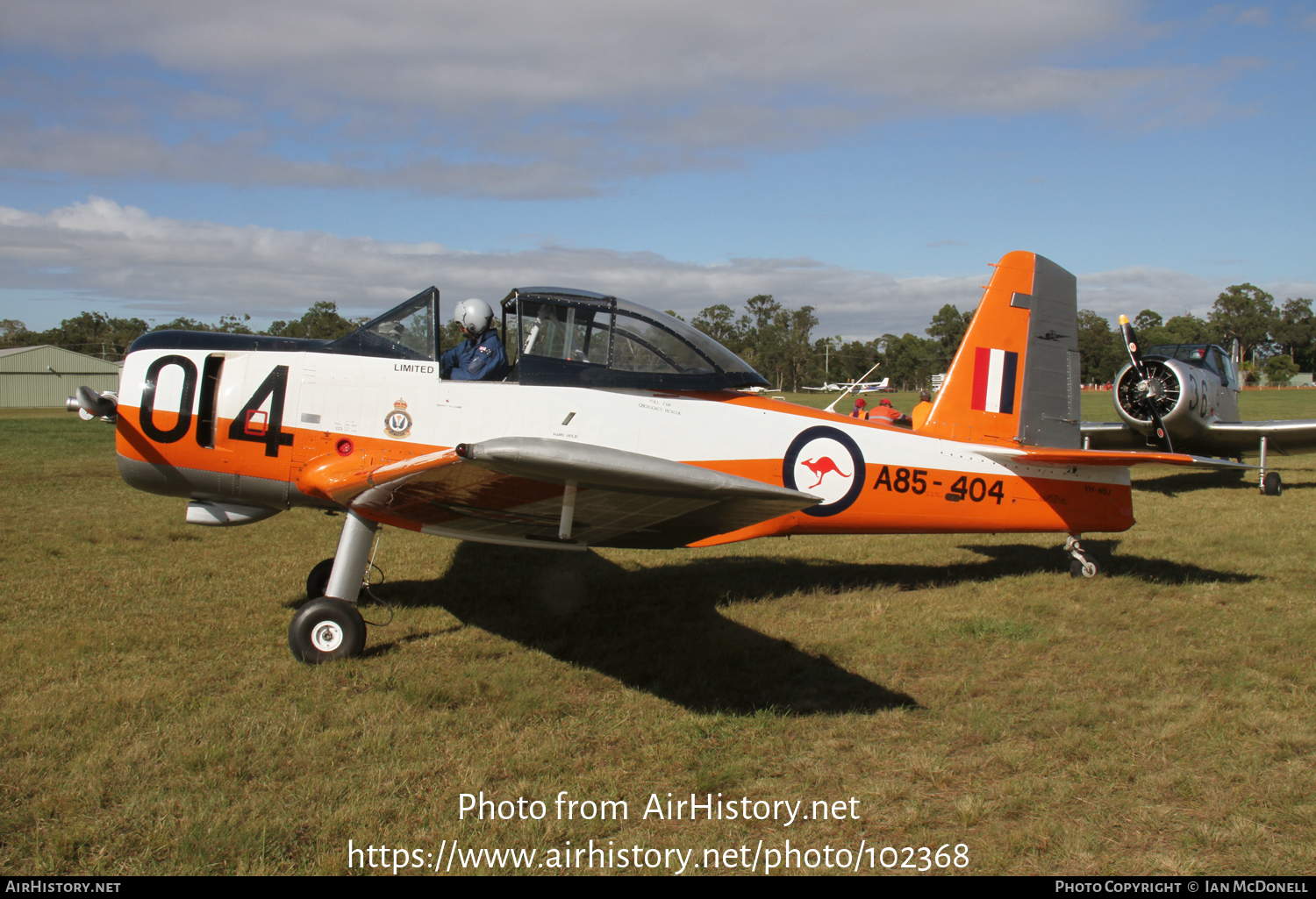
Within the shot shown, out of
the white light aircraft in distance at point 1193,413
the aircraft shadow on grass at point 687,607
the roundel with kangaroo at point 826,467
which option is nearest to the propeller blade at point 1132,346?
the white light aircraft in distance at point 1193,413

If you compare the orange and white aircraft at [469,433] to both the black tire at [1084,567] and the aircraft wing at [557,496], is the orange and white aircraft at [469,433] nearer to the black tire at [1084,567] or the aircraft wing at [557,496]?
the aircraft wing at [557,496]

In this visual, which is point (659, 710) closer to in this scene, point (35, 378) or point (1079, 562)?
point (1079, 562)

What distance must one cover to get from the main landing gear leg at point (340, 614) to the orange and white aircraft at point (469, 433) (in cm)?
1

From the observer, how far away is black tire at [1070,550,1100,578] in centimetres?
693

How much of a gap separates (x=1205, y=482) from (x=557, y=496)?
Answer: 47.9ft

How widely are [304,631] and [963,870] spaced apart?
146 inches

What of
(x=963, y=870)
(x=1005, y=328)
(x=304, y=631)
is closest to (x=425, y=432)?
(x=304, y=631)

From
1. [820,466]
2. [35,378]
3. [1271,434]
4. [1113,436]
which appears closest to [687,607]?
[820,466]

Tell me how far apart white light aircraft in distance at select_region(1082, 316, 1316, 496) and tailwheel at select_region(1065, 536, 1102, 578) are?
682 centimetres

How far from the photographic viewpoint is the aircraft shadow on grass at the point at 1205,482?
1329 cm

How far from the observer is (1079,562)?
698 cm
